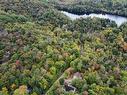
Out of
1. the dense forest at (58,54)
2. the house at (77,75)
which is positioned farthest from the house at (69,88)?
the house at (77,75)

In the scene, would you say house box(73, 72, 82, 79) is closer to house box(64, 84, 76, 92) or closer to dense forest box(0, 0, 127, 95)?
dense forest box(0, 0, 127, 95)

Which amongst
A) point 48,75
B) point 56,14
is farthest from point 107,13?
point 48,75

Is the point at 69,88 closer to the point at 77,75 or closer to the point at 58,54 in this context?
the point at 77,75

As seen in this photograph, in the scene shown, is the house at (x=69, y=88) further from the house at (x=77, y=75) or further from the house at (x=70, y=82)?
the house at (x=77, y=75)

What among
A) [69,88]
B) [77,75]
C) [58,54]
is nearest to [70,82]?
[69,88]

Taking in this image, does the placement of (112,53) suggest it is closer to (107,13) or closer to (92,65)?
(92,65)

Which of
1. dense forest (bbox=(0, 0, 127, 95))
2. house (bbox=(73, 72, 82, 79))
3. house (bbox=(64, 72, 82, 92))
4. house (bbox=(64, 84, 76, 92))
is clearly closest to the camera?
house (bbox=(64, 84, 76, 92))

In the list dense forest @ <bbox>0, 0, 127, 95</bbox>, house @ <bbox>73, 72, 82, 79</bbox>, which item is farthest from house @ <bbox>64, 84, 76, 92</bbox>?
house @ <bbox>73, 72, 82, 79</bbox>

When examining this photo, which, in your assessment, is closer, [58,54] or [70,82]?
[70,82]
